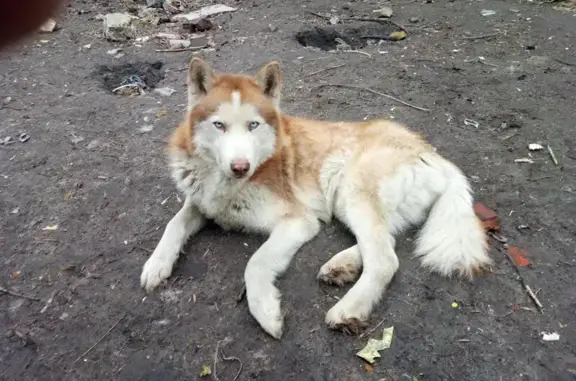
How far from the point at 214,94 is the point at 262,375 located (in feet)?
6.90

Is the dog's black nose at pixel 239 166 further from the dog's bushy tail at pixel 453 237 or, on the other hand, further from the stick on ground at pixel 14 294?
the stick on ground at pixel 14 294

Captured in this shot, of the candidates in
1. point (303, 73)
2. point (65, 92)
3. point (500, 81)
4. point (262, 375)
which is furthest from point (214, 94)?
point (500, 81)

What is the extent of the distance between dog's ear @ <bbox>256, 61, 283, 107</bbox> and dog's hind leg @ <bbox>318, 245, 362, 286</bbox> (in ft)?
4.57

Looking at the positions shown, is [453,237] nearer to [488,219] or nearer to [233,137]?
[488,219]

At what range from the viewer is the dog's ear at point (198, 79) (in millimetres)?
3613

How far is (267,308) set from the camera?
314 cm

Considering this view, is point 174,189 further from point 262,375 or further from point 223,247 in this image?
point 262,375

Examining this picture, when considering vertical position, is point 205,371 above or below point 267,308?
below

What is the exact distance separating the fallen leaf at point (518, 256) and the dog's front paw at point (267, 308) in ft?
6.20

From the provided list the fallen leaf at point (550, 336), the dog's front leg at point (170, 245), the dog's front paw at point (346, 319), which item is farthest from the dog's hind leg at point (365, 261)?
the dog's front leg at point (170, 245)

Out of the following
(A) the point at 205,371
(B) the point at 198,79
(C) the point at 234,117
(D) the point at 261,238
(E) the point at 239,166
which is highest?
(B) the point at 198,79

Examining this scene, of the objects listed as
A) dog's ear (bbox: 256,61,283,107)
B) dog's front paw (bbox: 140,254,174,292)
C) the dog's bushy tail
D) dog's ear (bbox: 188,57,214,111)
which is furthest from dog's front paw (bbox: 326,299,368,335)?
dog's ear (bbox: 188,57,214,111)

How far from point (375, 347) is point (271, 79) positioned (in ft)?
7.31

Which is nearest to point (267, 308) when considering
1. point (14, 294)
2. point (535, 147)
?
point (14, 294)
